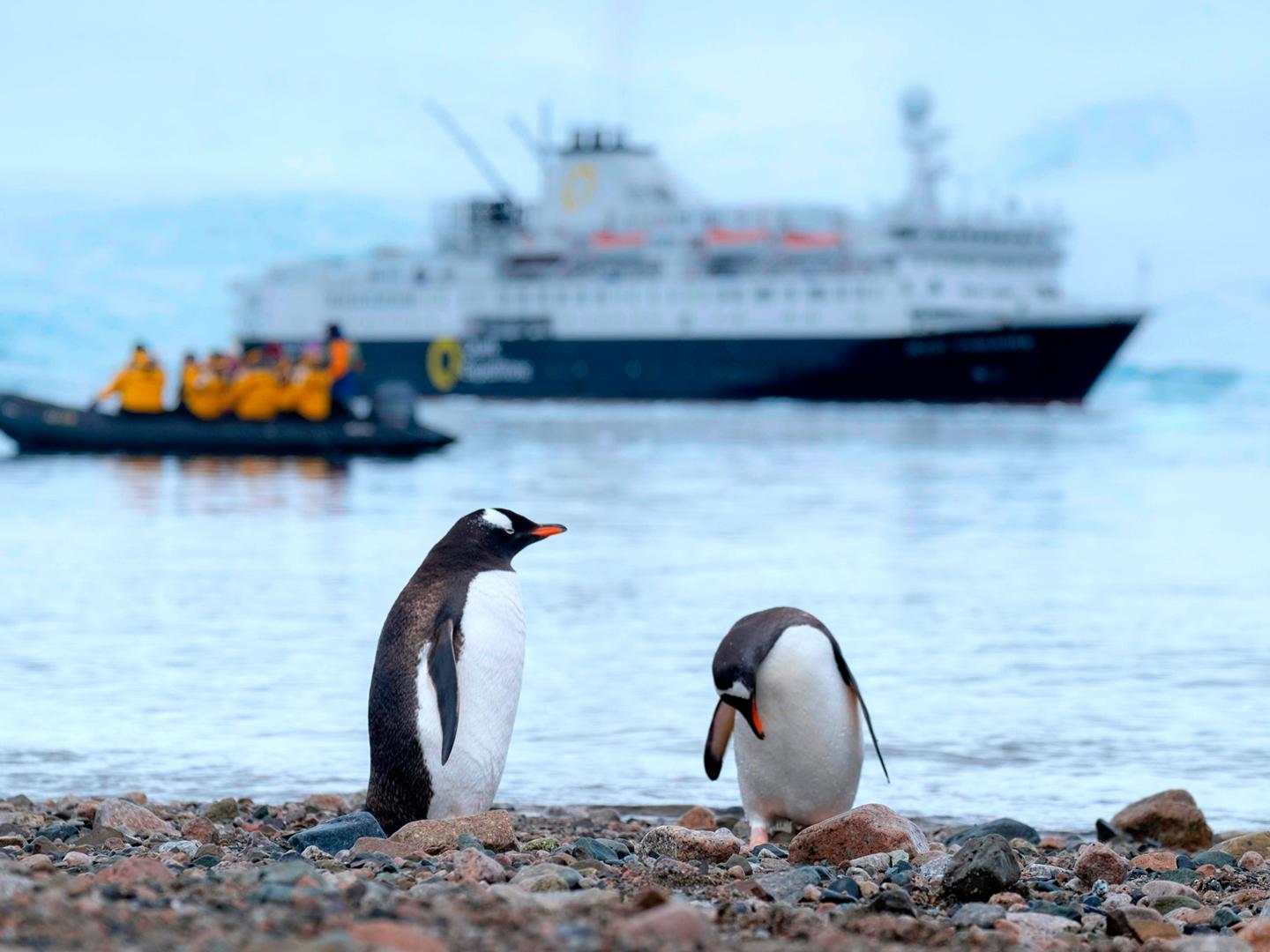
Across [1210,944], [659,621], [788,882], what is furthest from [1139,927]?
[659,621]

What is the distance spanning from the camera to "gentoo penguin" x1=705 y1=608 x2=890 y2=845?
15.2ft

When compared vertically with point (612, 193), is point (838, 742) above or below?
below

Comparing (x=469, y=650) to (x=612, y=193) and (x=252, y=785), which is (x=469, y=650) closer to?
(x=252, y=785)

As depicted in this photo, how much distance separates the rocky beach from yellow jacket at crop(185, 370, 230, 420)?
61.7 ft

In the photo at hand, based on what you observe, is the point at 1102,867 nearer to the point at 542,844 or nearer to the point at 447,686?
the point at 542,844

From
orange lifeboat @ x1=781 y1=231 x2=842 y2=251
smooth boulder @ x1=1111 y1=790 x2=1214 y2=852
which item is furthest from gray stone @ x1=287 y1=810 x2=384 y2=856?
orange lifeboat @ x1=781 y1=231 x2=842 y2=251

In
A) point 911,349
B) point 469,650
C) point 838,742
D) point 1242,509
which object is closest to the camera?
point 469,650

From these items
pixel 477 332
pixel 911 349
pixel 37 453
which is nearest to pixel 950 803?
pixel 37 453

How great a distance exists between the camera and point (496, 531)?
4.56 m

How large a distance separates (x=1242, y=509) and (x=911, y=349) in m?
28.0

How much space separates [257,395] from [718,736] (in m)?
19.5

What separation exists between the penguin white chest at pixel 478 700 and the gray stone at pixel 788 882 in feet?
2.94

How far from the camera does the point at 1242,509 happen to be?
16.8 meters

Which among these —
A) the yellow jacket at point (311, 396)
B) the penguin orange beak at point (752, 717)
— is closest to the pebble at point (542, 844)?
the penguin orange beak at point (752, 717)
